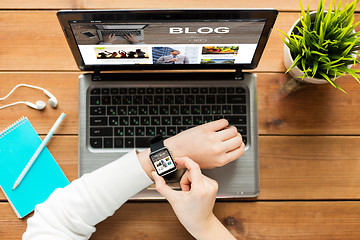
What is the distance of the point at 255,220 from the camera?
856mm

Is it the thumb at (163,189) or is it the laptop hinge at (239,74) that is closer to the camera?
the thumb at (163,189)

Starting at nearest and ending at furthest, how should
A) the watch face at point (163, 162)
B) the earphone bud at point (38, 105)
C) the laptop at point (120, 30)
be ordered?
the laptop at point (120, 30) → the watch face at point (163, 162) → the earphone bud at point (38, 105)

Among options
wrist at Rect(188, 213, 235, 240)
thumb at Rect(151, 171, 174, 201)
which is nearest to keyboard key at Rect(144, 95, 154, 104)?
thumb at Rect(151, 171, 174, 201)

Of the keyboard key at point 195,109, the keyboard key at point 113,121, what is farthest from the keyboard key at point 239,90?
the keyboard key at point 113,121

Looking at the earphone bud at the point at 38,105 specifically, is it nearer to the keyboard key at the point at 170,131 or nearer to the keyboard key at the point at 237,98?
the keyboard key at the point at 170,131

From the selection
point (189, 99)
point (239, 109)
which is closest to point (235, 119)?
point (239, 109)

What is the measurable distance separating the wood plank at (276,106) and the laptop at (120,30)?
255 millimetres

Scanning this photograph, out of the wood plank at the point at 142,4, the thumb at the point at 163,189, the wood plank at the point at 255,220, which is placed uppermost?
the wood plank at the point at 142,4

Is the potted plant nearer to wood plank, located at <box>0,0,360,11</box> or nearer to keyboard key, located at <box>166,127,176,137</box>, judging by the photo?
wood plank, located at <box>0,0,360,11</box>

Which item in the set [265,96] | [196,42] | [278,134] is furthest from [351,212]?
[196,42]

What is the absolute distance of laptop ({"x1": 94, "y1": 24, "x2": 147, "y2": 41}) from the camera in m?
0.65

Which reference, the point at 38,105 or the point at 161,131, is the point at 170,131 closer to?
the point at 161,131

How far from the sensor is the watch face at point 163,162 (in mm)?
757

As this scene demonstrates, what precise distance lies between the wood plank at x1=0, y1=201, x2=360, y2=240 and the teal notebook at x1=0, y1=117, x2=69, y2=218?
52mm
